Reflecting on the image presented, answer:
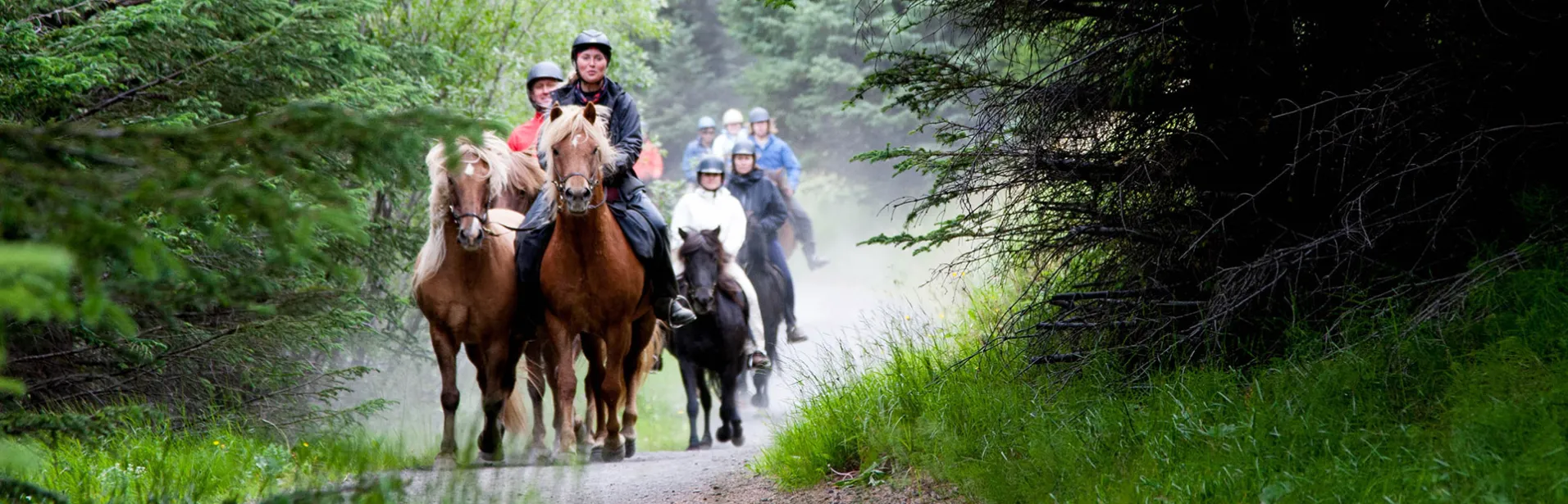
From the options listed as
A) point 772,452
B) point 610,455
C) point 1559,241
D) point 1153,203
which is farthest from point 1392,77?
point 610,455

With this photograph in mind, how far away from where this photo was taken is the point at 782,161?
19.0 metres

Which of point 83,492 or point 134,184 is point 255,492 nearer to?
point 83,492

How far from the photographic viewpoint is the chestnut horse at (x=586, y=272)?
7672 millimetres

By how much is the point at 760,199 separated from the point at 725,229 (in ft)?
11.4

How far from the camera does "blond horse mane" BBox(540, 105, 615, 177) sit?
25.1 feet

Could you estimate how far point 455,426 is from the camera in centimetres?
919

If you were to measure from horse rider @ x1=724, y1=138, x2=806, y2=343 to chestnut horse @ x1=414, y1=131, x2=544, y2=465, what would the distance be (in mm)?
5838

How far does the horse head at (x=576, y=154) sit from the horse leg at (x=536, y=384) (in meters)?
2.54

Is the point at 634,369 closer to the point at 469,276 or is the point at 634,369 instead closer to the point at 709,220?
the point at 709,220

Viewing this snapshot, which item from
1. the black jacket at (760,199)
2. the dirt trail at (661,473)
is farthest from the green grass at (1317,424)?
the black jacket at (760,199)

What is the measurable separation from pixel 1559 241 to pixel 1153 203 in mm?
1738

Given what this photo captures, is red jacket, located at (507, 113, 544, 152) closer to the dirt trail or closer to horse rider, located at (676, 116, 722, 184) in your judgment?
the dirt trail

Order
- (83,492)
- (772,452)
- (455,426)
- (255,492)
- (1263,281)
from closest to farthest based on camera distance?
(1263,281), (83,492), (255,492), (772,452), (455,426)

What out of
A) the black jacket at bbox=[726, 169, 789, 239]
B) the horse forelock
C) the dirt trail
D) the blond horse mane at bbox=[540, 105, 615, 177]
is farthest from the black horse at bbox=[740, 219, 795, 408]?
the blond horse mane at bbox=[540, 105, 615, 177]
